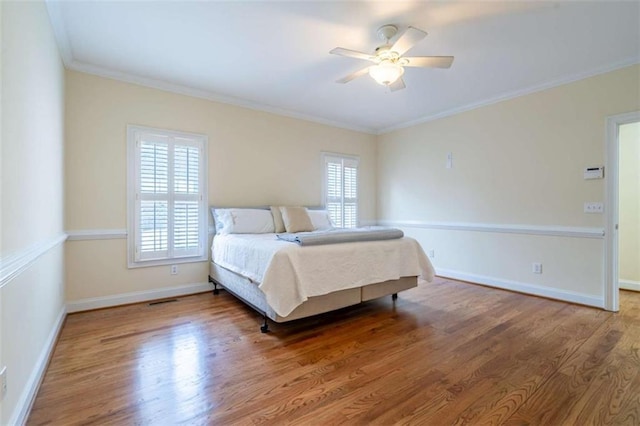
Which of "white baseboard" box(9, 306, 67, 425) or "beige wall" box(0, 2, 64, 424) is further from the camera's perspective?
"white baseboard" box(9, 306, 67, 425)

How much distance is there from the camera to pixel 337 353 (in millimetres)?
2297

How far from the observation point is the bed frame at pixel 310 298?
265 cm

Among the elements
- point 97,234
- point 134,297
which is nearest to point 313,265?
point 134,297

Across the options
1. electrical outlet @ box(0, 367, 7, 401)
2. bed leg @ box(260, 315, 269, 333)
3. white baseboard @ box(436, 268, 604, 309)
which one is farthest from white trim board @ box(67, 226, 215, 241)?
white baseboard @ box(436, 268, 604, 309)

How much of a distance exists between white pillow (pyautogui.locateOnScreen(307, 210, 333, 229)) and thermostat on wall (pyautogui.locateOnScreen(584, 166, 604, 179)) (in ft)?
10.4

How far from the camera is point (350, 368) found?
6.83ft

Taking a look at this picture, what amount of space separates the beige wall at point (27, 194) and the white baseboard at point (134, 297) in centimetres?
71

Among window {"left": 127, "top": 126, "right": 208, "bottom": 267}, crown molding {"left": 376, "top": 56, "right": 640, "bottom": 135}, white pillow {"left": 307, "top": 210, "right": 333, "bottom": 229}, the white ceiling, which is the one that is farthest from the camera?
white pillow {"left": 307, "top": 210, "right": 333, "bottom": 229}

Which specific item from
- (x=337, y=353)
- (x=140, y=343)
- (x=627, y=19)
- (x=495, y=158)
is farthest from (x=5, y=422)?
(x=495, y=158)

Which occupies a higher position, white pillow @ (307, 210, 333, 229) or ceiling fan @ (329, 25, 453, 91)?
ceiling fan @ (329, 25, 453, 91)

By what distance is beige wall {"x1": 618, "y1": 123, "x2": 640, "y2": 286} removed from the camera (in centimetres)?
409

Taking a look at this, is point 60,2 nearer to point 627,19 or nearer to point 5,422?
point 5,422

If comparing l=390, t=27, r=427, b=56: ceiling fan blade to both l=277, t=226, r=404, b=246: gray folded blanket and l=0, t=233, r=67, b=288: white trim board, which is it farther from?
l=0, t=233, r=67, b=288: white trim board

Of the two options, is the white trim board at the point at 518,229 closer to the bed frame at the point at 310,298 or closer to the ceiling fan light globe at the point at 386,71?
the bed frame at the point at 310,298
